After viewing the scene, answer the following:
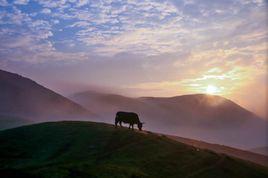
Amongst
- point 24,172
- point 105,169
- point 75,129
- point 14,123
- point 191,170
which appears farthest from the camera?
point 14,123

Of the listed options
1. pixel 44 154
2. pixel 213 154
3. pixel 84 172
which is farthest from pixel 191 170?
pixel 44 154

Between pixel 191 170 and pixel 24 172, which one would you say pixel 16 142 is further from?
pixel 191 170

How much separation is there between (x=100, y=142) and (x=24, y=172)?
17901mm

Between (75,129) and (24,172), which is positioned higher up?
(75,129)

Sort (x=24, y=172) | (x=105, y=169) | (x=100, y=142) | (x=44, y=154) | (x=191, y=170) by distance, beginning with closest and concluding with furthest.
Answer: (x=24, y=172) → (x=105, y=169) → (x=191, y=170) → (x=44, y=154) → (x=100, y=142)

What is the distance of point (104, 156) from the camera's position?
50938mm

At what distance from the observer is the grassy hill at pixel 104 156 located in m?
43.8

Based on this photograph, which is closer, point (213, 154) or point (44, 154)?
point (44, 154)

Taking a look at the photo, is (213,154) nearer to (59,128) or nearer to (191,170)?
(191,170)

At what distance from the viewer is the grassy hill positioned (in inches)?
1725

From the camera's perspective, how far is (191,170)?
4912cm

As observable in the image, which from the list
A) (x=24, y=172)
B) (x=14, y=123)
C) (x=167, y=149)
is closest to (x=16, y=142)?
(x=24, y=172)

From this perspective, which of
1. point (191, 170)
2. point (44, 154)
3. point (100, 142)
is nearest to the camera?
point (191, 170)

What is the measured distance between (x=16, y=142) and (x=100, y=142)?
14027mm
